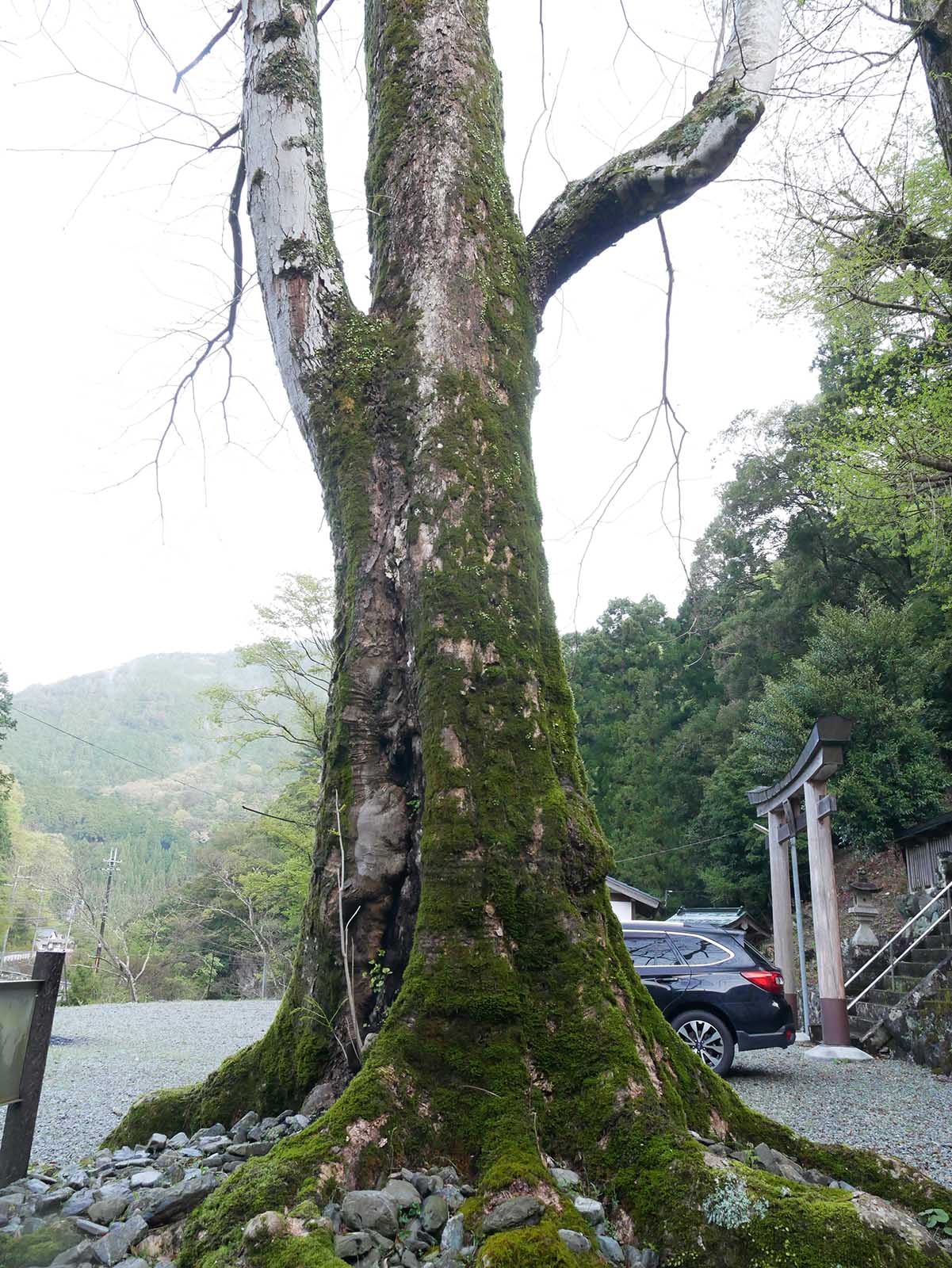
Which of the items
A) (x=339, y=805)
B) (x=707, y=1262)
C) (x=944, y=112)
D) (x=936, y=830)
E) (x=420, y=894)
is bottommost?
(x=707, y=1262)

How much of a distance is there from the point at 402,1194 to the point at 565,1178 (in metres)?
0.41

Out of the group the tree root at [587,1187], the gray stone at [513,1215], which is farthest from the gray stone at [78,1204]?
the gray stone at [513,1215]

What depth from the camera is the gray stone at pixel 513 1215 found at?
5.81 ft

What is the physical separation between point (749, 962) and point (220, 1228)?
7.05 metres

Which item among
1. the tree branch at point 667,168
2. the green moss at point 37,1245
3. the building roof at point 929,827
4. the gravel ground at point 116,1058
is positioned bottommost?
the gravel ground at point 116,1058

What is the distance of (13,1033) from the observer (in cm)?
280

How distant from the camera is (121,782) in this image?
66.4 m

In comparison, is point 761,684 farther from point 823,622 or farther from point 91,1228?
point 91,1228

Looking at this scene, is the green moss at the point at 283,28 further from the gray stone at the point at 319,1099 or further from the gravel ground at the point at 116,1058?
the gravel ground at the point at 116,1058

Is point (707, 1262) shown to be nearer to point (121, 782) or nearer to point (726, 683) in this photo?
point (726, 683)

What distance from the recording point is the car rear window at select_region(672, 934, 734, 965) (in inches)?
309

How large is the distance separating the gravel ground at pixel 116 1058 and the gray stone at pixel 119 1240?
6.21ft

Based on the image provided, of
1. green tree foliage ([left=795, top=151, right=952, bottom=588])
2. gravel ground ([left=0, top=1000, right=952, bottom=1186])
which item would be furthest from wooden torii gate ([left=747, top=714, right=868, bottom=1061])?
green tree foliage ([left=795, top=151, right=952, bottom=588])

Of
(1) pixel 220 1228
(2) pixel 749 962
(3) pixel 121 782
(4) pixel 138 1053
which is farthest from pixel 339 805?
(3) pixel 121 782
